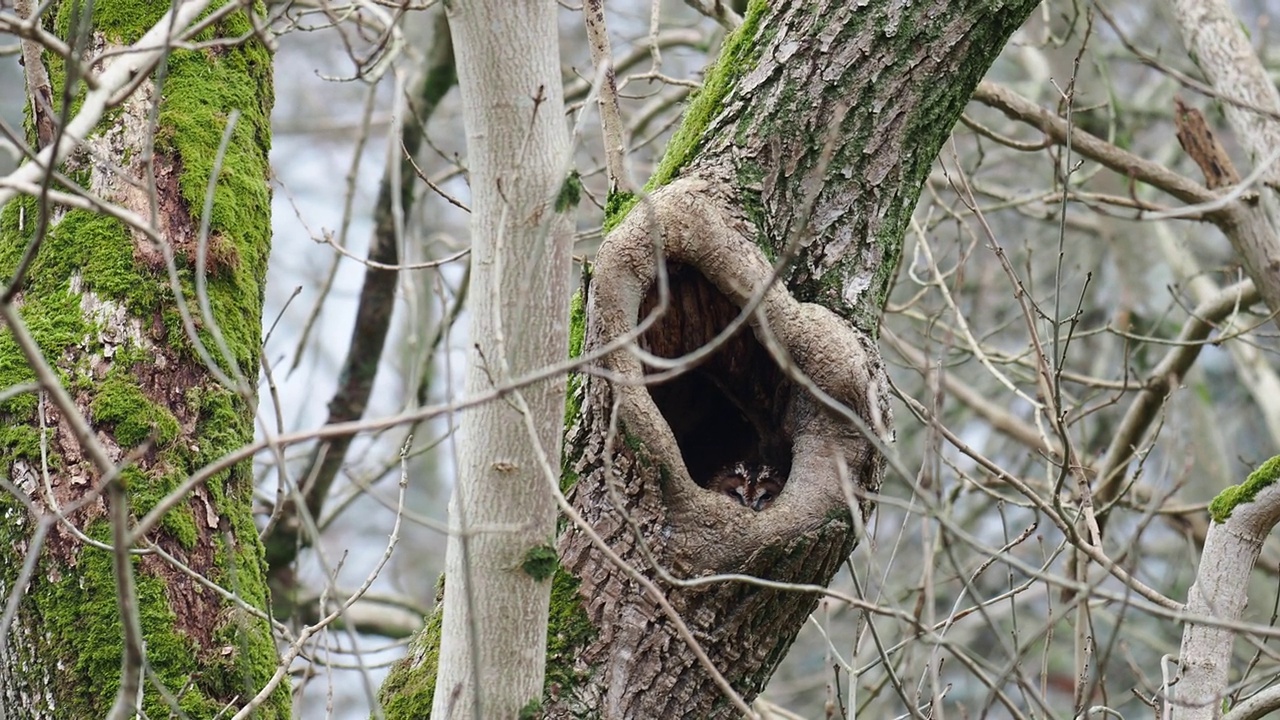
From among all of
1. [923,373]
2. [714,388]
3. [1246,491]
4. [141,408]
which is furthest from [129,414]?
[1246,491]

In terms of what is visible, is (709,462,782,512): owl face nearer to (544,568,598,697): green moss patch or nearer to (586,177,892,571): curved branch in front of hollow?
(586,177,892,571): curved branch in front of hollow

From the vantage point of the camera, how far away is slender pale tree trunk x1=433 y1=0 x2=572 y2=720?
5.59ft

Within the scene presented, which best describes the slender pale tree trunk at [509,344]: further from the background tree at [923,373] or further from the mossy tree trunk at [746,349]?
the mossy tree trunk at [746,349]

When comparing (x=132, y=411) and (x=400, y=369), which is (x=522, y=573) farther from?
(x=400, y=369)

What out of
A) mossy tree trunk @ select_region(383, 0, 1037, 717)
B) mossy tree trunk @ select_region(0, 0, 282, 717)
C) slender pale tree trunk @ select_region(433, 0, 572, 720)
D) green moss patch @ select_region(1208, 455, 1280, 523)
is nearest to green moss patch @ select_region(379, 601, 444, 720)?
mossy tree trunk @ select_region(383, 0, 1037, 717)

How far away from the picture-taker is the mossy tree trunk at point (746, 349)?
83.0 inches

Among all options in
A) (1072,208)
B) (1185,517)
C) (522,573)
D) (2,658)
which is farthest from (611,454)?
(1072,208)

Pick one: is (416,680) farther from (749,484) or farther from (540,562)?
(749,484)

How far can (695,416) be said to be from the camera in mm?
2480

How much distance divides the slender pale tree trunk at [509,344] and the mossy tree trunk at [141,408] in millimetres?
505

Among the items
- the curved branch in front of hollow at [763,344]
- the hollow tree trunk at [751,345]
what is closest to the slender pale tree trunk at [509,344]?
the hollow tree trunk at [751,345]

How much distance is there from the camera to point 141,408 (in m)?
2.30

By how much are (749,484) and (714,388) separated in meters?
0.24

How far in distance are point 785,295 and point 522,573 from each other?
29.6 inches
